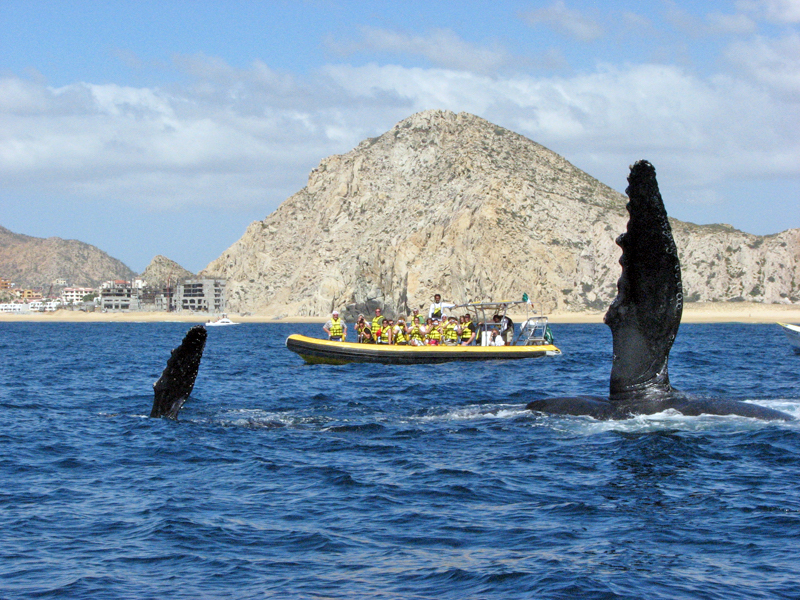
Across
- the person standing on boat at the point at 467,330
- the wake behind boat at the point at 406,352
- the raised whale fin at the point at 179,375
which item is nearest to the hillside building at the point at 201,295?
the person standing on boat at the point at 467,330

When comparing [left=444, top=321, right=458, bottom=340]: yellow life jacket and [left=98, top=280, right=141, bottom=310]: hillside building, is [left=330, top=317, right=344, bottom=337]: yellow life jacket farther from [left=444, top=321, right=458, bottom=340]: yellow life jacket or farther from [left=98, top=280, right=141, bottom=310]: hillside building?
[left=98, top=280, right=141, bottom=310]: hillside building

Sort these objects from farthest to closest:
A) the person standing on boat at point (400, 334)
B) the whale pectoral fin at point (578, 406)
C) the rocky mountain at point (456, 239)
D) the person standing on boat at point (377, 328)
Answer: the rocky mountain at point (456, 239) → the person standing on boat at point (377, 328) → the person standing on boat at point (400, 334) → the whale pectoral fin at point (578, 406)

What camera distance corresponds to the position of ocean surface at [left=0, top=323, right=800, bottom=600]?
24.6ft

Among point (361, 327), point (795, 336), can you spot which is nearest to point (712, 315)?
point (795, 336)

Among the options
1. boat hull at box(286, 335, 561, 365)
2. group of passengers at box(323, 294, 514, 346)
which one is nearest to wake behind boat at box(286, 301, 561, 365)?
boat hull at box(286, 335, 561, 365)

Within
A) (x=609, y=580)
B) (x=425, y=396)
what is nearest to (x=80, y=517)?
(x=609, y=580)

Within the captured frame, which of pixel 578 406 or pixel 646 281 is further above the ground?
pixel 646 281

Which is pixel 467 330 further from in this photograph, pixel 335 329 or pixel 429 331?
pixel 335 329

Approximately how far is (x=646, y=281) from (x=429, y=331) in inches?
870

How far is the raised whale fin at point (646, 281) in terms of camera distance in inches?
450

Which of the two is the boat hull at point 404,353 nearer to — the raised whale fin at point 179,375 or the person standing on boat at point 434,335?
the person standing on boat at point 434,335

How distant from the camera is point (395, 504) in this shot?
10.0 m

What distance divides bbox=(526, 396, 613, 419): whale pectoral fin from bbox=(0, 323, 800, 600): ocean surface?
308 millimetres

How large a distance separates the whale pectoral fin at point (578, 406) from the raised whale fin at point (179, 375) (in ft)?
19.2
